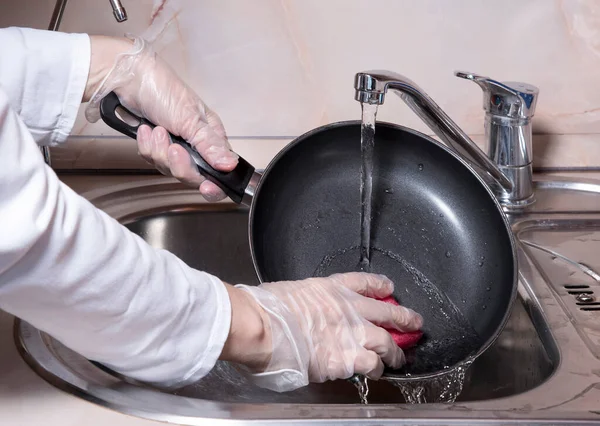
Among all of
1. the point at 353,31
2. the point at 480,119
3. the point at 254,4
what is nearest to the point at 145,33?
the point at 254,4

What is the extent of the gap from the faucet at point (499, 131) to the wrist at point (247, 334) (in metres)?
0.30

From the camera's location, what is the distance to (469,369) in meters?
0.87

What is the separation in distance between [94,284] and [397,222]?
0.45 metres

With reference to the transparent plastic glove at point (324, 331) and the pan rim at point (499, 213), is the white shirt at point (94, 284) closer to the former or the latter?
the transparent plastic glove at point (324, 331)

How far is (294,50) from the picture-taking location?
3.49 feet

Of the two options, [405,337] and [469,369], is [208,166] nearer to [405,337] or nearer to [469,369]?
[405,337]

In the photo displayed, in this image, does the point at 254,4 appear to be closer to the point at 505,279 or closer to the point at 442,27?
the point at 442,27

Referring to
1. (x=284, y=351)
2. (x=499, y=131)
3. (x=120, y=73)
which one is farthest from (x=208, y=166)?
(x=499, y=131)

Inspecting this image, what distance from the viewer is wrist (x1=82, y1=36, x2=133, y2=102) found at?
87cm

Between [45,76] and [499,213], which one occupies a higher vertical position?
[45,76]

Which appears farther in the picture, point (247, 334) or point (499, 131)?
point (499, 131)

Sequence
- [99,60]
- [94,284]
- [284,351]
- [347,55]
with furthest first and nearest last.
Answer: [347,55] < [99,60] < [284,351] < [94,284]

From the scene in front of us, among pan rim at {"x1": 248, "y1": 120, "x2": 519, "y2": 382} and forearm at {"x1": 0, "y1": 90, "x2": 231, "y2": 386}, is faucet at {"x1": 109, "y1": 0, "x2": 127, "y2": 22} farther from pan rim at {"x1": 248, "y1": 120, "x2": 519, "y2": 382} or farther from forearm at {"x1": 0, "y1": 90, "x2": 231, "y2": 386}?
forearm at {"x1": 0, "y1": 90, "x2": 231, "y2": 386}

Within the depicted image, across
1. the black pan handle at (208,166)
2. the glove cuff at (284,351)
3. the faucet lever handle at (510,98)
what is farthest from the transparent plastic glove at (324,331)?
the faucet lever handle at (510,98)
